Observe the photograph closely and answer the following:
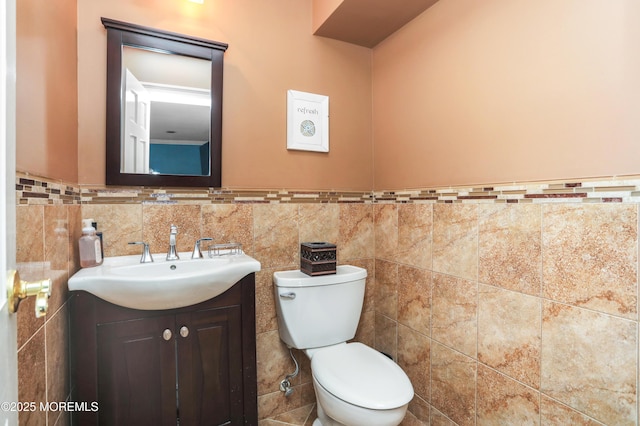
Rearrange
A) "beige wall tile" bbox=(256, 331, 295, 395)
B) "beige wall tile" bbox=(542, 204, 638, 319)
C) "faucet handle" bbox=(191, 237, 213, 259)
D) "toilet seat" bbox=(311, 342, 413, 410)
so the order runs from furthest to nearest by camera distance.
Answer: "beige wall tile" bbox=(256, 331, 295, 395), "faucet handle" bbox=(191, 237, 213, 259), "toilet seat" bbox=(311, 342, 413, 410), "beige wall tile" bbox=(542, 204, 638, 319)

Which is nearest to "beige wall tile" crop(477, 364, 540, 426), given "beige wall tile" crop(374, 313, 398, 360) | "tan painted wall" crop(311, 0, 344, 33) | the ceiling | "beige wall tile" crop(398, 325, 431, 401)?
"beige wall tile" crop(398, 325, 431, 401)

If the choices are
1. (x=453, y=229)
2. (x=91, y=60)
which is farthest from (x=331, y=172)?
(x=91, y=60)

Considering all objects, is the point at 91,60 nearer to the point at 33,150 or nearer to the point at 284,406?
the point at 33,150

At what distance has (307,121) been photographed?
6.00ft

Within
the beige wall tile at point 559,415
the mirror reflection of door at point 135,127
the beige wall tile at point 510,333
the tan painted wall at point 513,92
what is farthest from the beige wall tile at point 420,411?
the mirror reflection of door at point 135,127

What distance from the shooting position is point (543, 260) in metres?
1.14

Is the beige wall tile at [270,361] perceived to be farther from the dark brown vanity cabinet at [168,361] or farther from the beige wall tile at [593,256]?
the beige wall tile at [593,256]

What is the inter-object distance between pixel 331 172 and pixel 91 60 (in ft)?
4.15

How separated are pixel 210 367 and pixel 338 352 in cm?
60

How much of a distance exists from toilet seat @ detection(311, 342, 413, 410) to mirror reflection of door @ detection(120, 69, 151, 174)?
1.22m

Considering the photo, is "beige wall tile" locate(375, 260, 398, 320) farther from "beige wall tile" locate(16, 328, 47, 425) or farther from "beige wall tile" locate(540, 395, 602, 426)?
"beige wall tile" locate(16, 328, 47, 425)

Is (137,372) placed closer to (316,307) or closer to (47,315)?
(47,315)

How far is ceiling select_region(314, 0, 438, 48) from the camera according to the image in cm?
160

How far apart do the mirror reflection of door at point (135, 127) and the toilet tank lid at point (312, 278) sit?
2.69 ft
